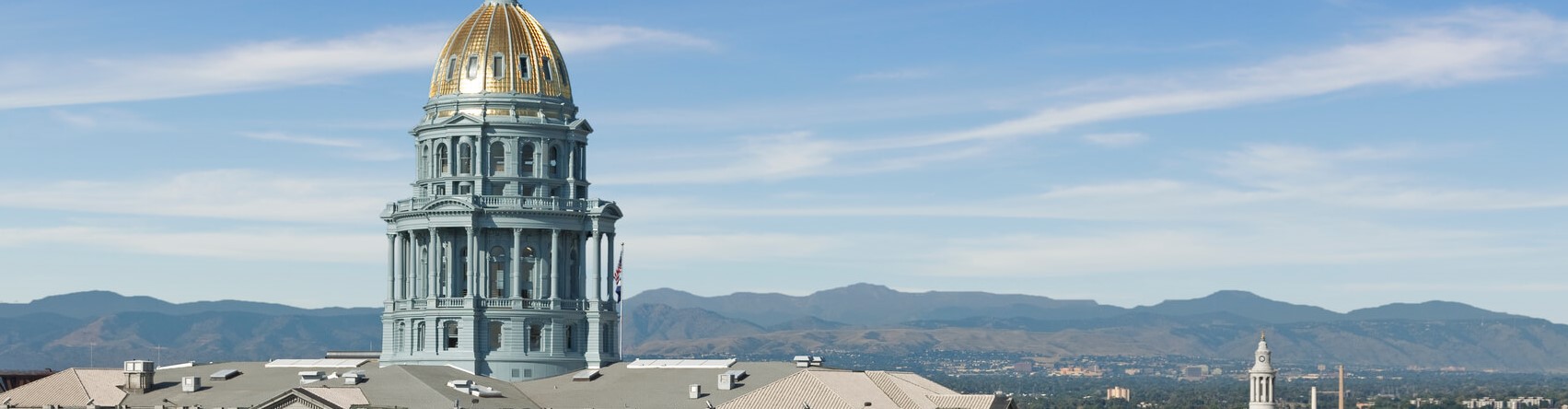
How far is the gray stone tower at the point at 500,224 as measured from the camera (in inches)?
6841

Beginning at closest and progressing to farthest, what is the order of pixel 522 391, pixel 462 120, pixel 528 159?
pixel 522 391 → pixel 462 120 → pixel 528 159

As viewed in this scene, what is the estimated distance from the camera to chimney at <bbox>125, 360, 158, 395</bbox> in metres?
164

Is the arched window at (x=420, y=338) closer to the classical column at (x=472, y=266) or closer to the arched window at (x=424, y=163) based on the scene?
the classical column at (x=472, y=266)

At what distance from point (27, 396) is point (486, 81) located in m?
33.2

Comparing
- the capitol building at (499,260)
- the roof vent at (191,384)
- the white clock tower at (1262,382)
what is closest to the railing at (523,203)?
the capitol building at (499,260)

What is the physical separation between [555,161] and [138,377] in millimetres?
29234

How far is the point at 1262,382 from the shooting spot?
160 metres

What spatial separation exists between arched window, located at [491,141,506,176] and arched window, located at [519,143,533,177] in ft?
3.97

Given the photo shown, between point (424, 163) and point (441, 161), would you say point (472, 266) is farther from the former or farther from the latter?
point (424, 163)

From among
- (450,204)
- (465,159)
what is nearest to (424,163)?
(465,159)

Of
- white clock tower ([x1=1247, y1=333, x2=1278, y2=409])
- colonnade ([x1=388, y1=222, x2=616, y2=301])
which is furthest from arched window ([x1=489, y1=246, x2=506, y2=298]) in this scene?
white clock tower ([x1=1247, y1=333, x2=1278, y2=409])

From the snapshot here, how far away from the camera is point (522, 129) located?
175625mm

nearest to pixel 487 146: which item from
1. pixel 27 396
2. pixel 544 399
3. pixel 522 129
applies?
pixel 522 129

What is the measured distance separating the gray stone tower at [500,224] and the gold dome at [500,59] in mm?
80
